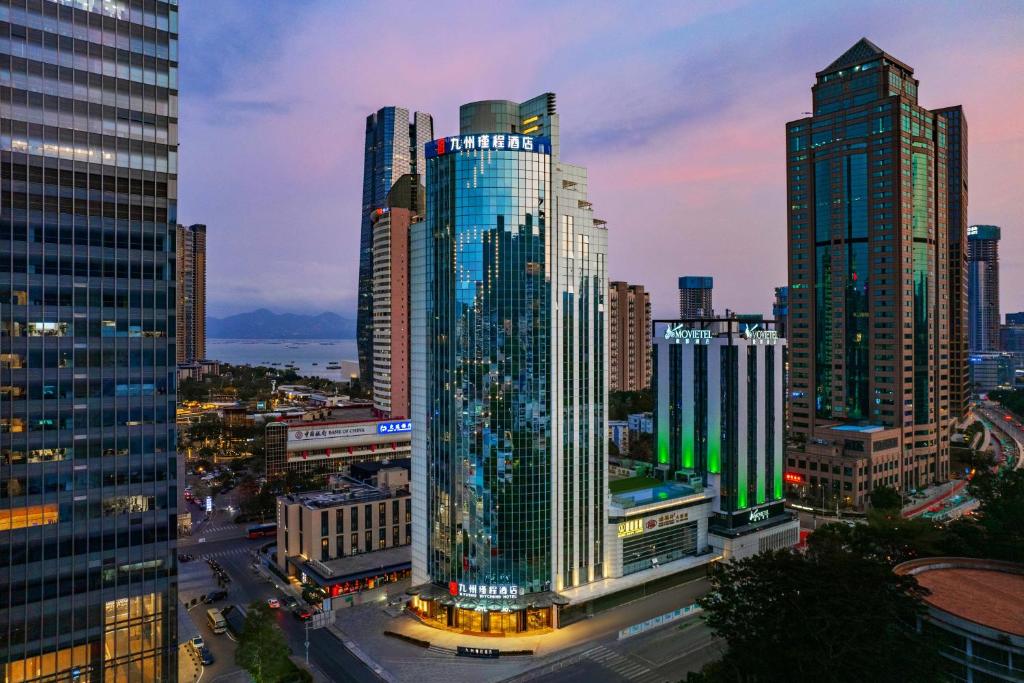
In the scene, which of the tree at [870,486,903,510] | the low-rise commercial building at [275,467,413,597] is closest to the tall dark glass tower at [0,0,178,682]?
the low-rise commercial building at [275,467,413,597]

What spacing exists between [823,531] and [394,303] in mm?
114034

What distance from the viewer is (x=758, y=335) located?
87188 millimetres

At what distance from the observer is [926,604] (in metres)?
41.9

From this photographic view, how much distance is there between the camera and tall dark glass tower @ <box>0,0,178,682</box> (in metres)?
48.4

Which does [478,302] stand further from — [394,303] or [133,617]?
[394,303]

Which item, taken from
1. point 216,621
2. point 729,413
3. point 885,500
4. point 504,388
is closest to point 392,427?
point 216,621

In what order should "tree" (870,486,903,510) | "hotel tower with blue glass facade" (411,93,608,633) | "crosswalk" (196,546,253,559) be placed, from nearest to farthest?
"hotel tower with blue glass facade" (411,93,608,633), "crosswalk" (196,546,253,559), "tree" (870,486,903,510)

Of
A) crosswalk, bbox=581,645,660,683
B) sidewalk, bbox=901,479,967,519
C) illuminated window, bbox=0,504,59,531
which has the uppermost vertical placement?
illuminated window, bbox=0,504,59,531

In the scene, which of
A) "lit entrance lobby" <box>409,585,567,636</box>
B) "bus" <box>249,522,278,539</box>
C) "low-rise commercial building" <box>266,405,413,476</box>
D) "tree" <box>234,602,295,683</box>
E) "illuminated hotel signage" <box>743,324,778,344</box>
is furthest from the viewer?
"low-rise commercial building" <box>266,405,413,476</box>

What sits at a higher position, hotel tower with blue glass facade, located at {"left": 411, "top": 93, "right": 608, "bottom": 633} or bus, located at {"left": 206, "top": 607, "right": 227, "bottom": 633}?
hotel tower with blue glass facade, located at {"left": 411, "top": 93, "right": 608, "bottom": 633}

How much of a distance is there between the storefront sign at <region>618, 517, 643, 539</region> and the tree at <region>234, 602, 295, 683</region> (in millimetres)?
38926

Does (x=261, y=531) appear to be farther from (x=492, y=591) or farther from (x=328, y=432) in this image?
(x=492, y=591)

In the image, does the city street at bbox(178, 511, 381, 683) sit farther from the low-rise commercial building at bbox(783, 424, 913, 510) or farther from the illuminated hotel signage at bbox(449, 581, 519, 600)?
the low-rise commercial building at bbox(783, 424, 913, 510)

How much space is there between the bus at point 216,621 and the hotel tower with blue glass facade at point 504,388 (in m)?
20.6
